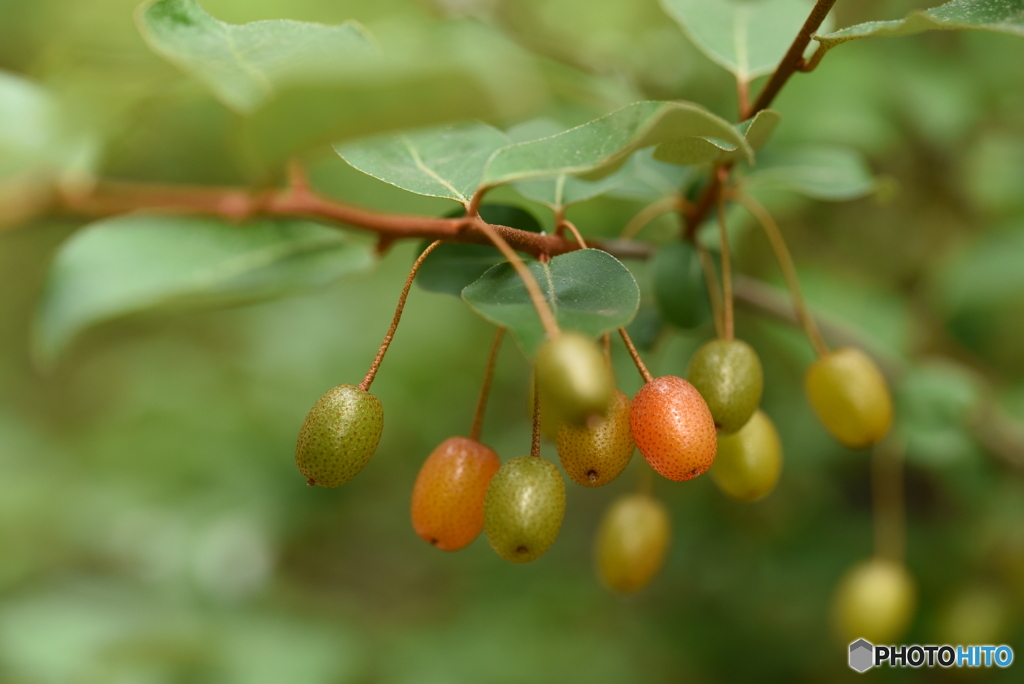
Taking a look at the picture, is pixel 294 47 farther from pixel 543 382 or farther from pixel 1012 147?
pixel 1012 147

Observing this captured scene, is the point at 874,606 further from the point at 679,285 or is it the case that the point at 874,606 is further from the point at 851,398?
the point at 679,285

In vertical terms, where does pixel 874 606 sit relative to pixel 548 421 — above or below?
below

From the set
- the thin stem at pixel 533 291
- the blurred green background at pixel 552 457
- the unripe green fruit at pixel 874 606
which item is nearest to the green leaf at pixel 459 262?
the thin stem at pixel 533 291

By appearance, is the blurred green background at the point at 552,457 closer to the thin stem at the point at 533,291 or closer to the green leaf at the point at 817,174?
the green leaf at the point at 817,174

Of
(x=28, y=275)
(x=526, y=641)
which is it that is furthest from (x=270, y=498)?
(x=28, y=275)

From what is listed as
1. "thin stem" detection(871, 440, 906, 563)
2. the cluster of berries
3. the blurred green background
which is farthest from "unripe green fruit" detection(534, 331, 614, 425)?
"thin stem" detection(871, 440, 906, 563)

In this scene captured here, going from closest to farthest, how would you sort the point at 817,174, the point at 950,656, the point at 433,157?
the point at 433,157 < the point at 817,174 < the point at 950,656

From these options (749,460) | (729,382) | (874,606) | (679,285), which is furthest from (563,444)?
(874,606)
